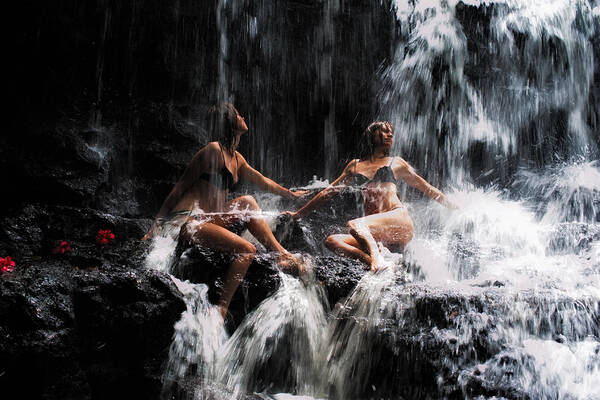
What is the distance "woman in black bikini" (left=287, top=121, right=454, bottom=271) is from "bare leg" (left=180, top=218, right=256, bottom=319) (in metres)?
1.04

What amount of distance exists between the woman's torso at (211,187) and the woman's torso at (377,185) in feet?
4.87

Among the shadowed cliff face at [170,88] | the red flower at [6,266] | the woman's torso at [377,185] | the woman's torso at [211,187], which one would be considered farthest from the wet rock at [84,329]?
the shadowed cliff face at [170,88]

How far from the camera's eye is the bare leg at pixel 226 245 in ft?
12.9

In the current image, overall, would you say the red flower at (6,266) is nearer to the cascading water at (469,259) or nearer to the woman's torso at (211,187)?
the cascading water at (469,259)

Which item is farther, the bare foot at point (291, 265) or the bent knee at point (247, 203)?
the bent knee at point (247, 203)

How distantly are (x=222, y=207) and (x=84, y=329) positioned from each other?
1.77 meters

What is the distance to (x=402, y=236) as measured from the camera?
193 inches

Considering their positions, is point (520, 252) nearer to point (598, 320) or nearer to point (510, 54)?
point (598, 320)

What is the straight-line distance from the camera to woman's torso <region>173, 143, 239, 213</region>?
4.50 meters

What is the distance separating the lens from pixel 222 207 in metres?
4.55

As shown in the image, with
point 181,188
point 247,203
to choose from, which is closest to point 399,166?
point 247,203

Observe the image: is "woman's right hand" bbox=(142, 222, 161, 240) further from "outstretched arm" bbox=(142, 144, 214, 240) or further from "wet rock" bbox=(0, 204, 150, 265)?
"wet rock" bbox=(0, 204, 150, 265)

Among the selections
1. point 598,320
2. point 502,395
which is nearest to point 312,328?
point 502,395

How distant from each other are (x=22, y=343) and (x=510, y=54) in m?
8.73
